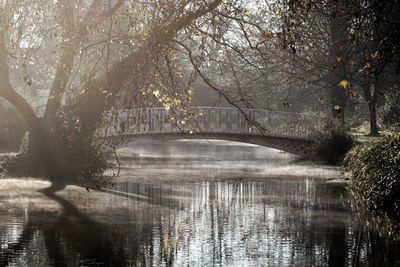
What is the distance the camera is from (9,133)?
4016 centimetres

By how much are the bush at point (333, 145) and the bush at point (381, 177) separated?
13.2 meters

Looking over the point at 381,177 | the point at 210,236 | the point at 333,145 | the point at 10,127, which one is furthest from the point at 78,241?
the point at 10,127

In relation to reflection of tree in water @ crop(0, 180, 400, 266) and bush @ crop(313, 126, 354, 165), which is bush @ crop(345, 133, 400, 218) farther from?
bush @ crop(313, 126, 354, 165)

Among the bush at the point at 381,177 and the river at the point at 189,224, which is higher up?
the bush at the point at 381,177

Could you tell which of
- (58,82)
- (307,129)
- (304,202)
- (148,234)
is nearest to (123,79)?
(58,82)

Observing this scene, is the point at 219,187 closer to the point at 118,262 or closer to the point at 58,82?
the point at 58,82

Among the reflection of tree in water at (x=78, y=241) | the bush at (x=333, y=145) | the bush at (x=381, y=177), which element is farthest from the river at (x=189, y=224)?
the bush at (x=333, y=145)

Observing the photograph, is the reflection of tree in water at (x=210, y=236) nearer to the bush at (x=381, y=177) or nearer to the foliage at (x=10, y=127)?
the bush at (x=381, y=177)

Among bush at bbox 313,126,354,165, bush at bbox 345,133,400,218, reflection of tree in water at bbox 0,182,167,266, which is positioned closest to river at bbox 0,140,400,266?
reflection of tree in water at bbox 0,182,167,266

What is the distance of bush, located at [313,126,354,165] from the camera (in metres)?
37.7

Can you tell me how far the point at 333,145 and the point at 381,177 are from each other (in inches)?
724

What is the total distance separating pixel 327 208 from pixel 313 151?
18.5m

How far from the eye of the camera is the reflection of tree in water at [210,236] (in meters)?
14.3

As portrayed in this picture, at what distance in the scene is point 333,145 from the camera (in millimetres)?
38125
